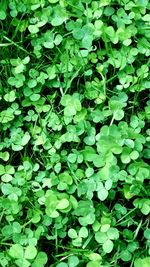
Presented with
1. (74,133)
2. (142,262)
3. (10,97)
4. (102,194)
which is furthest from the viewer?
(10,97)

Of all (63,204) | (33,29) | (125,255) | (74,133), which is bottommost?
(125,255)

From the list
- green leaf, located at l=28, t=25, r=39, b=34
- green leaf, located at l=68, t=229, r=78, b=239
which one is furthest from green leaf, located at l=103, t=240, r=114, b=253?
green leaf, located at l=28, t=25, r=39, b=34

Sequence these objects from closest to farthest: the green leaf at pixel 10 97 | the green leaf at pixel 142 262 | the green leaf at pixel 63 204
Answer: the green leaf at pixel 142 262 < the green leaf at pixel 63 204 < the green leaf at pixel 10 97

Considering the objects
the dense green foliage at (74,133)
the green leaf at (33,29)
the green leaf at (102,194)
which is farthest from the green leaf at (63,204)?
the green leaf at (33,29)

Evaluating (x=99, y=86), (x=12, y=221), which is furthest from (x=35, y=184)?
(x=99, y=86)

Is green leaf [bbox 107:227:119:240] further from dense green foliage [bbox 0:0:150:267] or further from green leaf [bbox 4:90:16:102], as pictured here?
green leaf [bbox 4:90:16:102]

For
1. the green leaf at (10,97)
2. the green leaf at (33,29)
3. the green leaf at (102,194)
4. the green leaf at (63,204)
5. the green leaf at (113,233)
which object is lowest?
the green leaf at (113,233)

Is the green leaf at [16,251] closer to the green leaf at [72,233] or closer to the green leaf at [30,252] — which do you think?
the green leaf at [30,252]

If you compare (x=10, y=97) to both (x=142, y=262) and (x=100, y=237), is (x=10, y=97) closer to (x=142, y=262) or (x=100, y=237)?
(x=100, y=237)

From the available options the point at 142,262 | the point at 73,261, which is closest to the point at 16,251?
the point at 73,261
